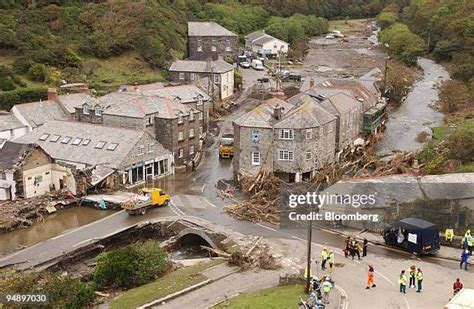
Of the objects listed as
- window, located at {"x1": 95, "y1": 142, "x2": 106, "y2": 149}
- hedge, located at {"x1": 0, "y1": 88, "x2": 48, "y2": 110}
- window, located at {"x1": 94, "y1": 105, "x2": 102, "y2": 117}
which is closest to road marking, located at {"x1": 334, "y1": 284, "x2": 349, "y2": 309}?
window, located at {"x1": 95, "y1": 142, "x2": 106, "y2": 149}

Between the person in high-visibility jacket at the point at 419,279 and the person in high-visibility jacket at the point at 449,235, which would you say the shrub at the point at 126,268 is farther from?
the person in high-visibility jacket at the point at 449,235

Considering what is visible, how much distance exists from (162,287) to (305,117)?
72.5ft

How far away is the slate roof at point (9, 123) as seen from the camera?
58.9 metres

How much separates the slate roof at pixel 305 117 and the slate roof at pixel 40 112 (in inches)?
907

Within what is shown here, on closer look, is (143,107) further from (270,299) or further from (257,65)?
(257,65)

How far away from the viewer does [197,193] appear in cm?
5075

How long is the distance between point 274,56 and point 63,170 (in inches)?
3026

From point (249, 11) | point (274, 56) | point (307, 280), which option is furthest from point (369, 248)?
point (249, 11)

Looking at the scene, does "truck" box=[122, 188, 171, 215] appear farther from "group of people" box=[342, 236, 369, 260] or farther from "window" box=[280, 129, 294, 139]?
"group of people" box=[342, 236, 369, 260]

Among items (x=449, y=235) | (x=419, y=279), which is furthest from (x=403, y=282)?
(x=449, y=235)

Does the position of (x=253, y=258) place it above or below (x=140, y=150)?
below

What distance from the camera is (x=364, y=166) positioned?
53969 millimetres

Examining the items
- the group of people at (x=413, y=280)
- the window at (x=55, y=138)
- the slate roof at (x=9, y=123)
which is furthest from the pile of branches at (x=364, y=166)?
the slate roof at (x=9, y=123)

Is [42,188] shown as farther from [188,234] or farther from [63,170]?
[188,234]
